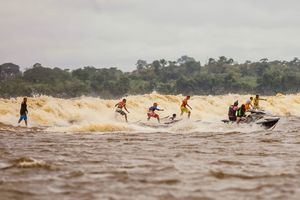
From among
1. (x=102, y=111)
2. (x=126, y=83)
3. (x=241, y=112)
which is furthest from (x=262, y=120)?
(x=126, y=83)

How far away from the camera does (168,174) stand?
7176 millimetres

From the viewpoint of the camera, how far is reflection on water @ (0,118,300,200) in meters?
5.94

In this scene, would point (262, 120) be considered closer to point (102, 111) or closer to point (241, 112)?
point (241, 112)

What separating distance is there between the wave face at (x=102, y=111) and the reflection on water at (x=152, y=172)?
8.01m

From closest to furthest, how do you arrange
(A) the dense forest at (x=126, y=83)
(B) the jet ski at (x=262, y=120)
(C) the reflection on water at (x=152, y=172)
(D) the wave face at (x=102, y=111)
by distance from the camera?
(C) the reflection on water at (x=152, y=172)
(B) the jet ski at (x=262, y=120)
(D) the wave face at (x=102, y=111)
(A) the dense forest at (x=126, y=83)

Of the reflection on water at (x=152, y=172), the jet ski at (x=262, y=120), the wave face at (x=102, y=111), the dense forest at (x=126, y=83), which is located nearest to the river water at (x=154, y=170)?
the reflection on water at (x=152, y=172)

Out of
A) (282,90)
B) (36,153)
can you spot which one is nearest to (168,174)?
(36,153)

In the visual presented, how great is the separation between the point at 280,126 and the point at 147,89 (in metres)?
63.3

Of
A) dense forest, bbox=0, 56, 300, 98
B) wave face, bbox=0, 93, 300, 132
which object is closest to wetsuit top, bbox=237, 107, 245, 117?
wave face, bbox=0, 93, 300, 132

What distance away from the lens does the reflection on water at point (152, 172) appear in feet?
19.5

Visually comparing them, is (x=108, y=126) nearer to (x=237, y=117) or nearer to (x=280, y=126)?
(x=237, y=117)

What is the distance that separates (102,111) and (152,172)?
24.6 m

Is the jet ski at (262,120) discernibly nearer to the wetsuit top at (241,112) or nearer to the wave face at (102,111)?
the wetsuit top at (241,112)

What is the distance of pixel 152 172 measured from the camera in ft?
24.3
